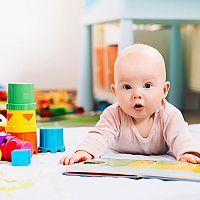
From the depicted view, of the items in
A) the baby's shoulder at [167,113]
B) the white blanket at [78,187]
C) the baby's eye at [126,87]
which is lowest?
the white blanket at [78,187]

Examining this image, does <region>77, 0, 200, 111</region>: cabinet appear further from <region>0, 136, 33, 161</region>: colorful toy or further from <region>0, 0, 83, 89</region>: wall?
<region>0, 136, 33, 161</region>: colorful toy

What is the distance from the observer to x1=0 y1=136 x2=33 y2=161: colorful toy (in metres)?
0.89

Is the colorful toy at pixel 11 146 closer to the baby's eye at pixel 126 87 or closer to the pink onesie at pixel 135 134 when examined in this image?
the pink onesie at pixel 135 134

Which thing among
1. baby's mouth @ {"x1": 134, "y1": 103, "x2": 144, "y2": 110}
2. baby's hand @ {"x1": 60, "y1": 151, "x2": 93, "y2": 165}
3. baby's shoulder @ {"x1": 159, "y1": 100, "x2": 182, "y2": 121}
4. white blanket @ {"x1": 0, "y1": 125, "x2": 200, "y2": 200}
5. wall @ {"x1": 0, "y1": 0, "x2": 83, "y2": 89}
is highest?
wall @ {"x1": 0, "y1": 0, "x2": 83, "y2": 89}

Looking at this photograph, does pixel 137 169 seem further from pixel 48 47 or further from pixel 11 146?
pixel 48 47

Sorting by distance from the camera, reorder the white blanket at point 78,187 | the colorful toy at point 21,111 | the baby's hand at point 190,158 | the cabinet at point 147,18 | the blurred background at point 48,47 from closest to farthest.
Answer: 1. the white blanket at point 78,187
2. the baby's hand at point 190,158
3. the colorful toy at point 21,111
4. the cabinet at point 147,18
5. the blurred background at point 48,47

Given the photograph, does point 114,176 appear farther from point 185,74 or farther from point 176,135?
point 185,74

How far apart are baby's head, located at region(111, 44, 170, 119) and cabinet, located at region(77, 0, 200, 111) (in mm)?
703

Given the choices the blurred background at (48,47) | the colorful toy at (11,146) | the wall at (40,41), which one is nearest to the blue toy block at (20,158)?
the colorful toy at (11,146)

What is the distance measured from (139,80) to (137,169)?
0.19 meters

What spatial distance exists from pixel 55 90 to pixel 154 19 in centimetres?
125

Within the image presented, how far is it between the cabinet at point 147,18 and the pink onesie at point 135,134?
2.20 feet

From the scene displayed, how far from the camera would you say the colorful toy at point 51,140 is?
1.00 meters

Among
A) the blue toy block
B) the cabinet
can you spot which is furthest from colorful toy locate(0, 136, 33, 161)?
the cabinet
